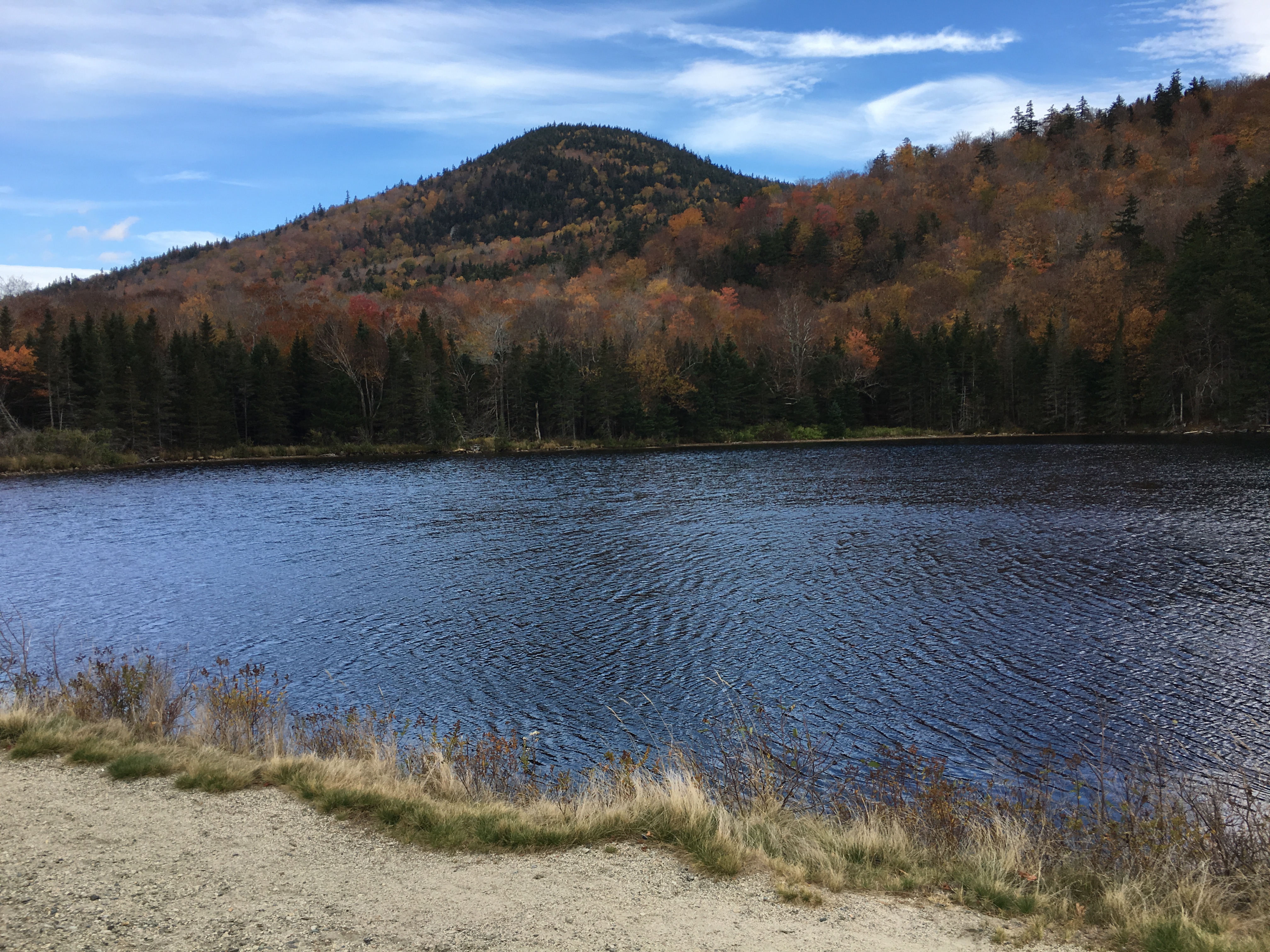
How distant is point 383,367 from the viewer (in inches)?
3733

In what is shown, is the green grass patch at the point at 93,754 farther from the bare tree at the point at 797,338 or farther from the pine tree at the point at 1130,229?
the pine tree at the point at 1130,229

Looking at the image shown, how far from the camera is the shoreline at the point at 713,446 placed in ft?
240

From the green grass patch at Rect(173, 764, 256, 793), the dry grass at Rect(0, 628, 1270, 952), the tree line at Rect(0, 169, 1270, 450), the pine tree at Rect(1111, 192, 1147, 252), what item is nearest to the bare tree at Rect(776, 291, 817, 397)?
the tree line at Rect(0, 169, 1270, 450)

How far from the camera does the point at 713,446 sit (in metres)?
91.1

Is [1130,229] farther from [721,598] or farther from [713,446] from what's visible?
[721,598]

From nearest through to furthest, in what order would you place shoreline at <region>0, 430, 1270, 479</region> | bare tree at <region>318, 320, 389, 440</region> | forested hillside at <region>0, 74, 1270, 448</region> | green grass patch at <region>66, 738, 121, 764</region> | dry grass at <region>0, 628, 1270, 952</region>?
dry grass at <region>0, 628, 1270, 952</region> → green grass patch at <region>66, 738, 121, 764</region> → shoreline at <region>0, 430, 1270, 479</region> → forested hillside at <region>0, 74, 1270, 448</region> → bare tree at <region>318, 320, 389, 440</region>

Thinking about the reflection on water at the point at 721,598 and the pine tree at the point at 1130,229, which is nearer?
the reflection on water at the point at 721,598

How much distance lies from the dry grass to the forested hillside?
75.7 meters

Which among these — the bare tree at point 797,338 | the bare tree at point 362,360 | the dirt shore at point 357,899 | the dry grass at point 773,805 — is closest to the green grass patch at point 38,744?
the dry grass at point 773,805

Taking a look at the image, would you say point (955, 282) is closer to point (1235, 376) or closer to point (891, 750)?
point (1235, 376)

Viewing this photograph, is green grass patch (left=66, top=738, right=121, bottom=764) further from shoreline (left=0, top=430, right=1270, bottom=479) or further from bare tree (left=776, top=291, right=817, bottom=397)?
bare tree (left=776, top=291, right=817, bottom=397)

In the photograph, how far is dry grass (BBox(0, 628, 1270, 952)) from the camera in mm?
6941

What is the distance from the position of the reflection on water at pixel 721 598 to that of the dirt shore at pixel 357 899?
6.27 meters

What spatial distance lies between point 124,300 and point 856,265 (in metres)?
128
